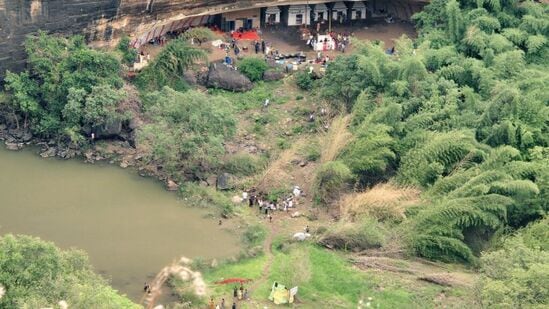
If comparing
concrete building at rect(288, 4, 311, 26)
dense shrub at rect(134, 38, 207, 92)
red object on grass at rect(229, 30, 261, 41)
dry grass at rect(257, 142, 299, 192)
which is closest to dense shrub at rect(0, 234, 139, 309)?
dry grass at rect(257, 142, 299, 192)

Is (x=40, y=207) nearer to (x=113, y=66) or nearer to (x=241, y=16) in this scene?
(x=113, y=66)

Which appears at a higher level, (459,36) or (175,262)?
(459,36)

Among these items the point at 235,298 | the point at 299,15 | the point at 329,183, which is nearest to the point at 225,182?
the point at 329,183

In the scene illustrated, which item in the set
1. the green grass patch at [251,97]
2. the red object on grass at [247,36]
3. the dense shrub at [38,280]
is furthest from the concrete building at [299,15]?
the dense shrub at [38,280]

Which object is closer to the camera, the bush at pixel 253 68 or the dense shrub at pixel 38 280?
the dense shrub at pixel 38 280

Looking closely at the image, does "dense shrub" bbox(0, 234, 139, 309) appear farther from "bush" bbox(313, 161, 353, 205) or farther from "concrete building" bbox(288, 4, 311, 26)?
"concrete building" bbox(288, 4, 311, 26)

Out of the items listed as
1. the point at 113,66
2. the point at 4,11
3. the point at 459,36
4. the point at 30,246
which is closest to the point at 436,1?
the point at 459,36

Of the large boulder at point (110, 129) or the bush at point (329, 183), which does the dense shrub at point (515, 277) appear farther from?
the large boulder at point (110, 129)
